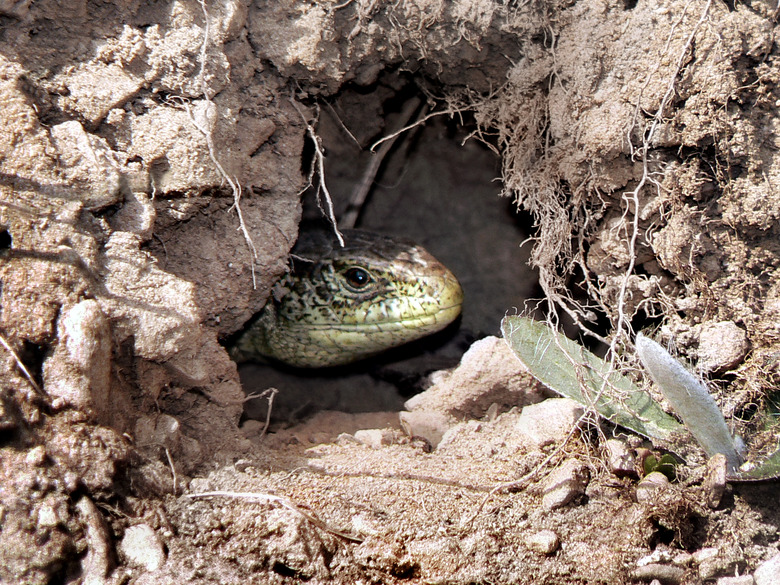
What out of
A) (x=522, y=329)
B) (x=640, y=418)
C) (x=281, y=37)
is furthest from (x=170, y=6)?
(x=640, y=418)

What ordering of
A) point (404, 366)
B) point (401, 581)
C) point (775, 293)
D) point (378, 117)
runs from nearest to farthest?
point (401, 581)
point (775, 293)
point (378, 117)
point (404, 366)

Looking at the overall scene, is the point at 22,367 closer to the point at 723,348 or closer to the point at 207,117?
the point at 207,117

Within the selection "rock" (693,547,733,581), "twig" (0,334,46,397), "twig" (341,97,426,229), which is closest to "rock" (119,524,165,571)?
"twig" (0,334,46,397)

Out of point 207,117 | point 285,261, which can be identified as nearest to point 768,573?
point 285,261

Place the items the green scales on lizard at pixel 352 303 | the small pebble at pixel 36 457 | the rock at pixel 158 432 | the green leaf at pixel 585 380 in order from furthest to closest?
the green scales on lizard at pixel 352 303 < the green leaf at pixel 585 380 < the rock at pixel 158 432 < the small pebble at pixel 36 457

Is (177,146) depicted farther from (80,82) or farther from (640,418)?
(640,418)

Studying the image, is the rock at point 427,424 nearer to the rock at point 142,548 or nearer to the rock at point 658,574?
the rock at point 658,574

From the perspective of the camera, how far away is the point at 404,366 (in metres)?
3.12

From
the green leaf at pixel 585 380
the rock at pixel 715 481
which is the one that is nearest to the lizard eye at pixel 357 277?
the green leaf at pixel 585 380

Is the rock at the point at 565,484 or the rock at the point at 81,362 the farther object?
the rock at the point at 565,484

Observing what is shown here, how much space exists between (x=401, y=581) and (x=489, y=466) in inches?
20.4

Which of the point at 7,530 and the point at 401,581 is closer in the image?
the point at 7,530

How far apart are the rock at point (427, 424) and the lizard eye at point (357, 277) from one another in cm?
76

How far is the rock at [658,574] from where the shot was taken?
1.48 metres
